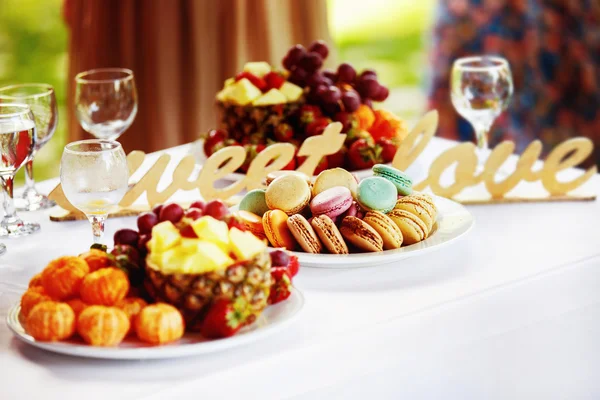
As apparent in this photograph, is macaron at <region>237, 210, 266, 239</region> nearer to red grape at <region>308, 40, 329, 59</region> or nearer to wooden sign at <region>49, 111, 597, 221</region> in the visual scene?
wooden sign at <region>49, 111, 597, 221</region>

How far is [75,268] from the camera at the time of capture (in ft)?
3.30

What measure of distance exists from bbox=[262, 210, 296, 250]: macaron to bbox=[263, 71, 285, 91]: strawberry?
0.58 meters

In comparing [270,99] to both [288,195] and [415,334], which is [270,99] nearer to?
[288,195]

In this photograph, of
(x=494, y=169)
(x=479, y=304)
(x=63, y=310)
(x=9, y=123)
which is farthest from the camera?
(x=494, y=169)

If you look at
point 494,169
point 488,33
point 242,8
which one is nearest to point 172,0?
point 242,8

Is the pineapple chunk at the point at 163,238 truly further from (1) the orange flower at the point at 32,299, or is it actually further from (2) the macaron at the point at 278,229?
(2) the macaron at the point at 278,229

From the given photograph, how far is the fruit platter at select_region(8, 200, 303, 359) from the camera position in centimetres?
96

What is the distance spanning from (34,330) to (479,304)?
0.60 metres

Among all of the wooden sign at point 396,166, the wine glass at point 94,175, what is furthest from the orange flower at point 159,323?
the wooden sign at point 396,166

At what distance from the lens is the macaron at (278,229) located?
4.13 ft

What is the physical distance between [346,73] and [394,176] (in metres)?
0.58

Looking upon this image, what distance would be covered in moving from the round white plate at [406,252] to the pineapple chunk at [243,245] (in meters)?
0.24

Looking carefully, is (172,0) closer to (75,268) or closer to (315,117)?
(315,117)

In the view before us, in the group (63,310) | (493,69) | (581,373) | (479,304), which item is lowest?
(581,373)
